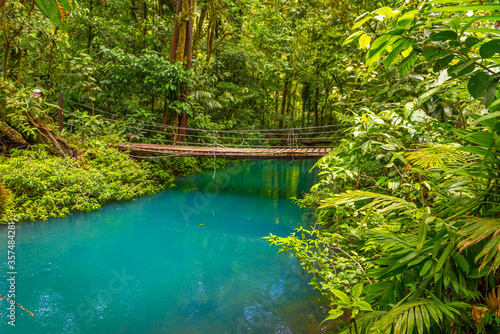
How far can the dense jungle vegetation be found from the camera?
0.80 meters

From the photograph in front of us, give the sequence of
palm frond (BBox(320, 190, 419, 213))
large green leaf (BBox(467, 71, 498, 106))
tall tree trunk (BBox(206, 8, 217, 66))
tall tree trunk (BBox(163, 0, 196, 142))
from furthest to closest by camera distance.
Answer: tall tree trunk (BBox(206, 8, 217, 66)), tall tree trunk (BBox(163, 0, 196, 142)), palm frond (BBox(320, 190, 419, 213)), large green leaf (BBox(467, 71, 498, 106))

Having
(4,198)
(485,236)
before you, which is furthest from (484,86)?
(4,198)

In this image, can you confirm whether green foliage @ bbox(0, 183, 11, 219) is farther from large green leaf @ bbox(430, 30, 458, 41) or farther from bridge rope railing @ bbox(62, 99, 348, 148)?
large green leaf @ bbox(430, 30, 458, 41)

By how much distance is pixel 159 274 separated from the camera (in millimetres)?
3166

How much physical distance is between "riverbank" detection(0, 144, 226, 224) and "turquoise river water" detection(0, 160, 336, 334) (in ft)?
0.80

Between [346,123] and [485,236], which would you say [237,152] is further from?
[485,236]

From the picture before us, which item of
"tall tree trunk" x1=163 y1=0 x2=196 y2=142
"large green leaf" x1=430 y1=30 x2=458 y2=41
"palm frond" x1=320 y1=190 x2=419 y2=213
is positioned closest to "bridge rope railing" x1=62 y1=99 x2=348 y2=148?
"tall tree trunk" x1=163 y1=0 x2=196 y2=142

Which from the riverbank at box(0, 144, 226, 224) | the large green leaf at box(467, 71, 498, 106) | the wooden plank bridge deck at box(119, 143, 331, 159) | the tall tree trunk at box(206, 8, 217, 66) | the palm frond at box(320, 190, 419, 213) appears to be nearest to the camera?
the large green leaf at box(467, 71, 498, 106)

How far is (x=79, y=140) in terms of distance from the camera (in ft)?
20.7

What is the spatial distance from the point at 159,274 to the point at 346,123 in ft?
8.47

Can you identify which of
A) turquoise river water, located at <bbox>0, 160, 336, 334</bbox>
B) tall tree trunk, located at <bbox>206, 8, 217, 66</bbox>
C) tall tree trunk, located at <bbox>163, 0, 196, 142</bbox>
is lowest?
turquoise river water, located at <bbox>0, 160, 336, 334</bbox>

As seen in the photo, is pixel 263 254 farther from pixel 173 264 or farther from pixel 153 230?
pixel 153 230

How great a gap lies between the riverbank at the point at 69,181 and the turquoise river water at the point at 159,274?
0.80 ft

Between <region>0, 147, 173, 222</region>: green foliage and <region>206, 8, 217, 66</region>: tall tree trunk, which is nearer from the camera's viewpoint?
<region>0, 147, 173, 222</region>: green foliage
